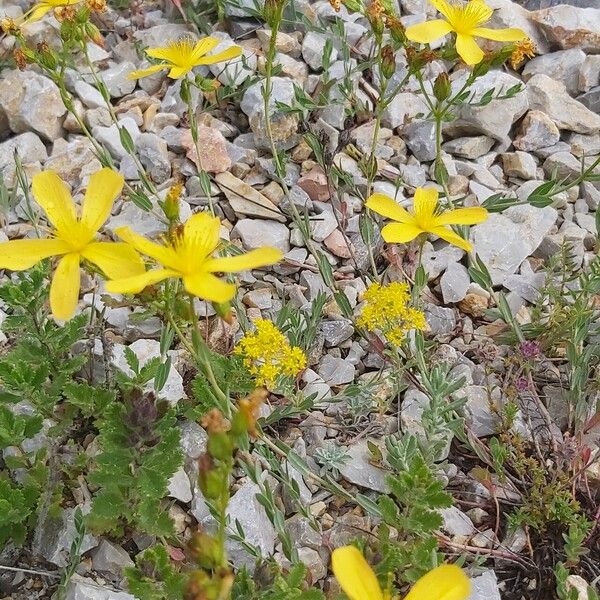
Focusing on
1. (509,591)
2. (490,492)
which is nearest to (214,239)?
(490,492)

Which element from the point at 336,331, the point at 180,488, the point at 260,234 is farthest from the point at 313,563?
the point at 260,234

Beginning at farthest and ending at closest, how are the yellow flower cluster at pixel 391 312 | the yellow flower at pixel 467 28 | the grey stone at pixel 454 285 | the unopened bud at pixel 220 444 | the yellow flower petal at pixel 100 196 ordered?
1. the grey stone at pixel 454 285
2. the yellow flower at pixel 467 28
3. the yellow flower cluster at pixel 391 312
4. the yellow flower petal at pixel 100 196
5. the unopened bud at pixel 220 444

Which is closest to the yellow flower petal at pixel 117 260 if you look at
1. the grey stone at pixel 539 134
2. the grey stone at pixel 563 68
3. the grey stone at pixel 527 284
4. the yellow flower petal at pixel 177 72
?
the yellow flower petal at pixel 177 72

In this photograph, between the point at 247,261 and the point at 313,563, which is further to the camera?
the point at 313,563

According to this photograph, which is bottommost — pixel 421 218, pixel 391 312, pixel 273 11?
pixel 391 312

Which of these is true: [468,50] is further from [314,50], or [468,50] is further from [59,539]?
[59,539]

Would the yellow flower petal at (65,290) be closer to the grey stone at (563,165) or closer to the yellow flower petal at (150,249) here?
the yellow flower petal at (150,249)

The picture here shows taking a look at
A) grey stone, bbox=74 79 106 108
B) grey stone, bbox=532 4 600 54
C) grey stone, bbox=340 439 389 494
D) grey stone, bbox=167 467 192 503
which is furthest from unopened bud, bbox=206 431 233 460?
grey stone, bbox=532 4 600 54
